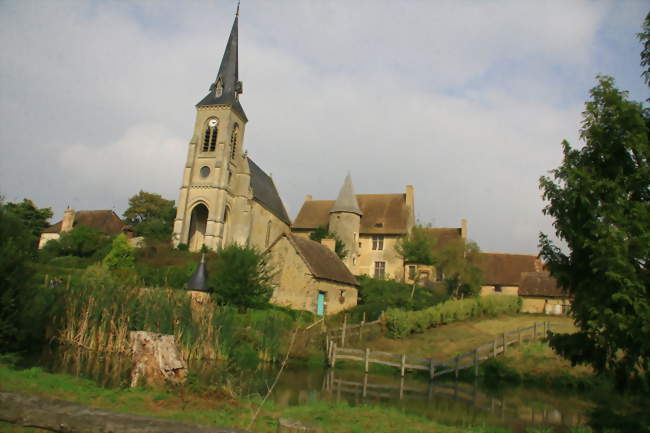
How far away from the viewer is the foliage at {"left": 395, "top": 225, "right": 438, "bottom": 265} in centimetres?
3666

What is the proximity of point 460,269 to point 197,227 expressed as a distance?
2366cm

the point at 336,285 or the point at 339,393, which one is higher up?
the point at 336,285

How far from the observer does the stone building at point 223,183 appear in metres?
40.1

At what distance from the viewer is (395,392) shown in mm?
13836

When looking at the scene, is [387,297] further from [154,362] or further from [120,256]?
[154,362]

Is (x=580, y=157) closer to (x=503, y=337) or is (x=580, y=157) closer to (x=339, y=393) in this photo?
(x=339, y=393)

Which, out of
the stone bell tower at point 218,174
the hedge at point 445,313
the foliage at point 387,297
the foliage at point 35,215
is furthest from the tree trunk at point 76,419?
the foliage at point 35,215

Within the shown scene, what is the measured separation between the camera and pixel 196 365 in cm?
1416

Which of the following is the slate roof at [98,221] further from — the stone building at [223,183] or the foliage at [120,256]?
the foliage at [120,256]

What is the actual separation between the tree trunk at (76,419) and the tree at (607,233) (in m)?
5.86

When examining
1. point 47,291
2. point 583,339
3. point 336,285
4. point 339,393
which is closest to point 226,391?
point 339,393

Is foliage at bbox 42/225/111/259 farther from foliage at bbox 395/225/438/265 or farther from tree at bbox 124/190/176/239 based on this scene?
foliage at bbox 395/225/438/265

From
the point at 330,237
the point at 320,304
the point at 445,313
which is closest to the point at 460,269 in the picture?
the point at 445,313

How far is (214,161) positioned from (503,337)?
28.8 m
